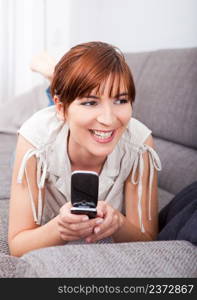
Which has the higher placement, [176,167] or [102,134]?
[102,134]

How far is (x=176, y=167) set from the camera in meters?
1.83

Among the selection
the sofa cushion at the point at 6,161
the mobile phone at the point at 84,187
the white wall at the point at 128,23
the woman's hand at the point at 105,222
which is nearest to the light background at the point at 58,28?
the white wall at the point at 128,23

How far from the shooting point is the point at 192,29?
7.63 feet

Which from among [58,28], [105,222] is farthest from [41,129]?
[58,28]

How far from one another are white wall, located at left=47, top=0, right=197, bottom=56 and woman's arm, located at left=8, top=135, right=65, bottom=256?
1.43 meters

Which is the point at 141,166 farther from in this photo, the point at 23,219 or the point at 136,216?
the point at 23,219

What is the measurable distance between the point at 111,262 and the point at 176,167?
1.16m

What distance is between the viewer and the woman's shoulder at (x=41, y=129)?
1.21 m

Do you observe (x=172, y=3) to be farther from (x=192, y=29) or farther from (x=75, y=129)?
(x=75, y=129)

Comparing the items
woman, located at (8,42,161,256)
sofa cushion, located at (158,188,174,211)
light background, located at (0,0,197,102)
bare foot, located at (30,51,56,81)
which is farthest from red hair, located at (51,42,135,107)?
light background, located at (0,0,197,102)

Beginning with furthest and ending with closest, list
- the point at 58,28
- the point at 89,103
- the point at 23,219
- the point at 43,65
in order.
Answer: the point at 58,28 → the point at 43,65 → the point at 23,219 → the point at 89,103

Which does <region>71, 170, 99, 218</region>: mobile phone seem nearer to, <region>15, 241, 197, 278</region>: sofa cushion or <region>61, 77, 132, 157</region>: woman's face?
<region>15, 241, 197, 278</region>: sofa cushion

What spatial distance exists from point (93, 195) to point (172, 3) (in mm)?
1913

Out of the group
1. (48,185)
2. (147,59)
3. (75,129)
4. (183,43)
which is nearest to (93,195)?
(75,129)
